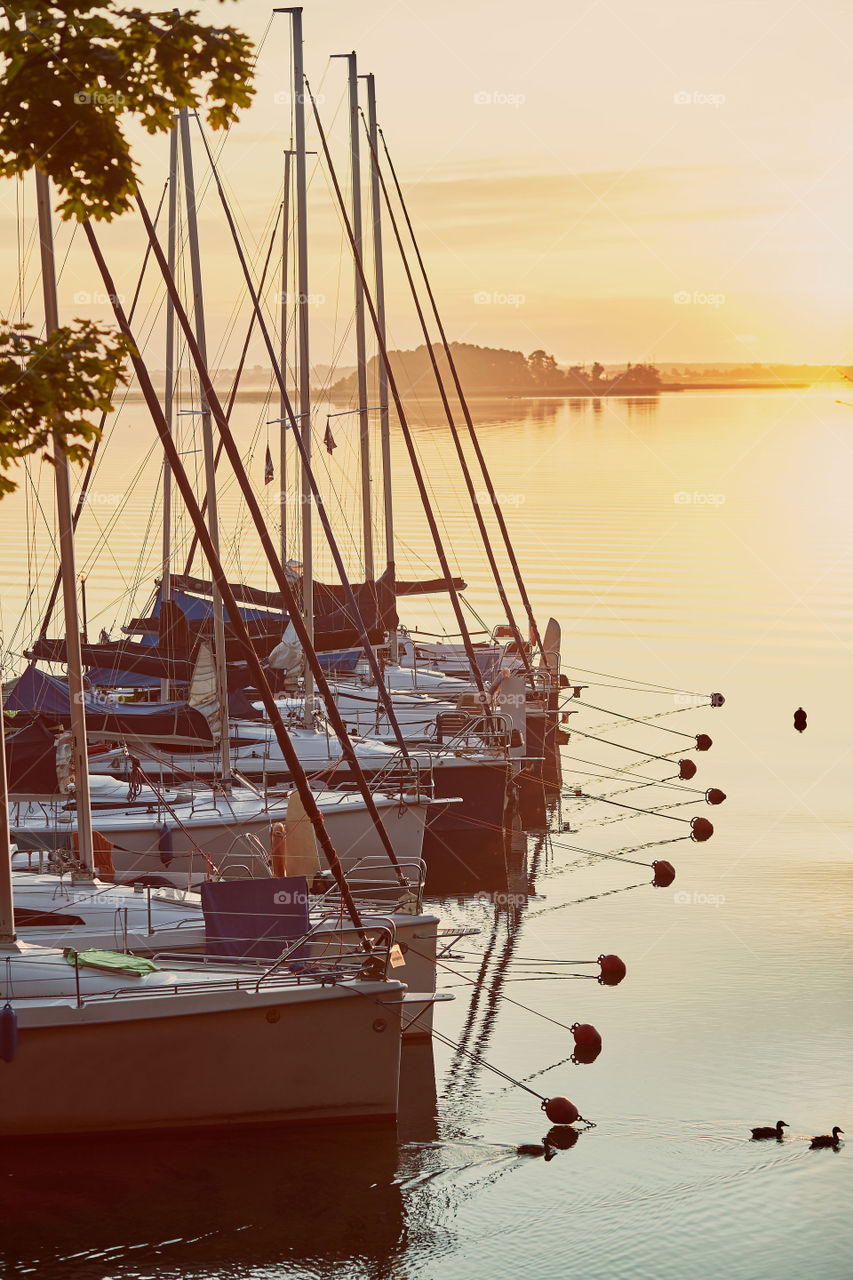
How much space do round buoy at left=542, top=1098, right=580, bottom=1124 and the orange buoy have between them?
499cm

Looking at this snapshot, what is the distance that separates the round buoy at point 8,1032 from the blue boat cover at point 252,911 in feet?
9.90

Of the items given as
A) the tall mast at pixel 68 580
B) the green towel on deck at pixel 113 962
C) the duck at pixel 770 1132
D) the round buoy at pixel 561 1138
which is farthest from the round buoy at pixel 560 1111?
the tall mast at pixel 68 580

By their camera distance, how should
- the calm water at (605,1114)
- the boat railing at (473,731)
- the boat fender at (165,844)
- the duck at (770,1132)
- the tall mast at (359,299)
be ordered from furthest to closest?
the tall mast at (359,299), the boat railing at (473,731), the boat fender at (165,844), the duck at (770,1132), the calm water at (605,1114)

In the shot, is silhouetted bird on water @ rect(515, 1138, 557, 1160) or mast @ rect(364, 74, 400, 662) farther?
mast @ rect(364, 74, 400, 662)

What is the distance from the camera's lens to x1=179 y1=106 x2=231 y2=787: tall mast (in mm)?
30250

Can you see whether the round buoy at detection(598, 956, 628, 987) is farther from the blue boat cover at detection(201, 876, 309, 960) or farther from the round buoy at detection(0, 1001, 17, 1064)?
the round buoy at detection(0, 1001, 17, 1064)

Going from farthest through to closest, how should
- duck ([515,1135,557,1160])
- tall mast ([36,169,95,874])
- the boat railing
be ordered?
the boat railing < tall mast ([36,169,95,874]) < duck ([515,1135,557,1160])

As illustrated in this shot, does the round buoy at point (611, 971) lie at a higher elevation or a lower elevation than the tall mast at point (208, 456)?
lower

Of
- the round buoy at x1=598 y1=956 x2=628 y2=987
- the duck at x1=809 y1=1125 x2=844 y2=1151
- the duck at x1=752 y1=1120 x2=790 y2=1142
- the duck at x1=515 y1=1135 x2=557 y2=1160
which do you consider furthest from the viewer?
the round buoy at x1=598 y1=956 x2=628 y2=987

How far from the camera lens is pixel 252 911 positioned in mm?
21172

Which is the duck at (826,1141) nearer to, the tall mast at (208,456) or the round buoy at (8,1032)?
the round buoy at (8,1032)

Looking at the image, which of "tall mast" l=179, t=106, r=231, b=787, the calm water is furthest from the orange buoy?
"tall mast" l=179, t=106, r=231, b=787

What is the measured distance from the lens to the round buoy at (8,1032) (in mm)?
18391

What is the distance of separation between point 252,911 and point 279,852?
2.54 meters
